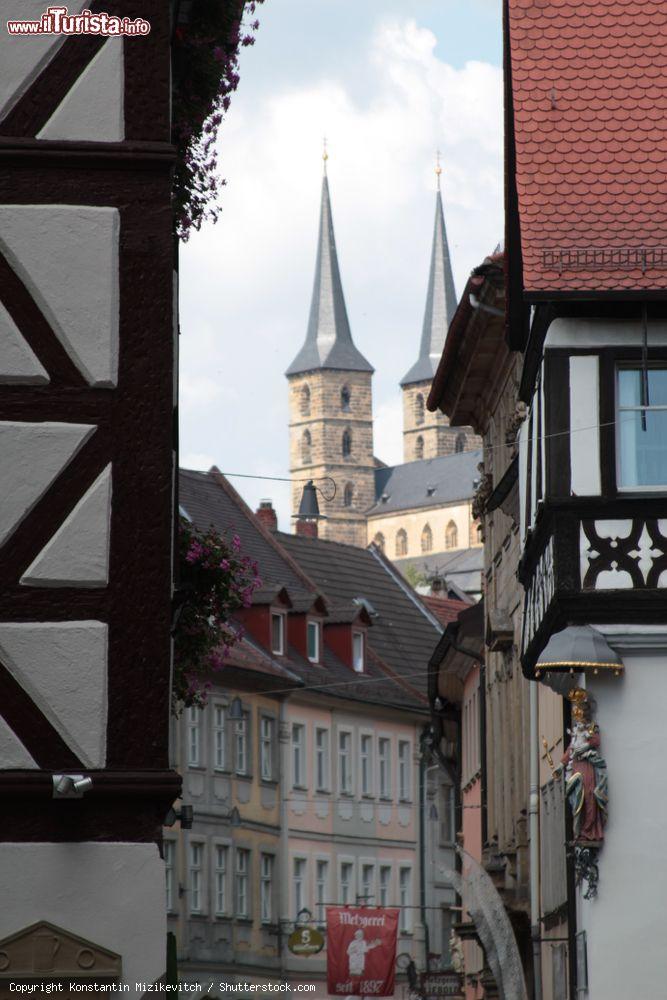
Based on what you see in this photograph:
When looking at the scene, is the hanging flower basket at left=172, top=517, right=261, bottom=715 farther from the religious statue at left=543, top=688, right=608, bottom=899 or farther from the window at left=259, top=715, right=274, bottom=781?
the window at left=259, top=715, right=274, bottom=781

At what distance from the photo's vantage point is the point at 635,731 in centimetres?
1750

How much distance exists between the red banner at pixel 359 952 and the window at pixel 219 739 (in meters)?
5.84

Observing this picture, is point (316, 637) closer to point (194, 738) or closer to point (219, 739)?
point (219, 739)

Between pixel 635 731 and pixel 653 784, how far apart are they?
40 cm

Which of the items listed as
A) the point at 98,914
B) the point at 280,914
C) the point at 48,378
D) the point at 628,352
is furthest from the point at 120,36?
the point at 280,914

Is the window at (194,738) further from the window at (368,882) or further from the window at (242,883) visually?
the window at (368,882)

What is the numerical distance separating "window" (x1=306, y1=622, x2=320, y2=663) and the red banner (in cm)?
1046

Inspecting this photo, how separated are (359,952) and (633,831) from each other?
26050 mm

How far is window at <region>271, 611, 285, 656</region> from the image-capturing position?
51.2m

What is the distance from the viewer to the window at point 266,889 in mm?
49531

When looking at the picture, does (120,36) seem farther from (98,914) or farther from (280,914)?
(280,914)

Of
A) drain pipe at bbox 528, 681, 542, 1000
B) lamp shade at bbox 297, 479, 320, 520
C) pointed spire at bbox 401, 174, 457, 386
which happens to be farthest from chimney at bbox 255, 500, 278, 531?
pointed spire at bbox 401, 174, 457, 386

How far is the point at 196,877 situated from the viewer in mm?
46531

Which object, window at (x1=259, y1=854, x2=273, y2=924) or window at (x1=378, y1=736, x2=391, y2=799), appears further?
window at (x1=378, y1=736, x2=391, y2=799)
